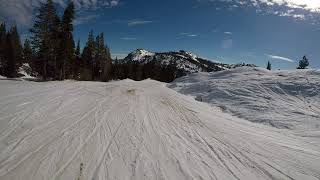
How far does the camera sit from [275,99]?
24.2 metres

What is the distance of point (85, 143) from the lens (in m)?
9.52

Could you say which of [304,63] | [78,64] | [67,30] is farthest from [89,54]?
[304,63]

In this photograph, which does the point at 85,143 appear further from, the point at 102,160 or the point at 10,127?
the point at 10,127

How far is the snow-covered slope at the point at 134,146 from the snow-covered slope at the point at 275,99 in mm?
3228

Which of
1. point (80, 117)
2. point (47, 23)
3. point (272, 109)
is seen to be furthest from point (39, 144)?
point (47, 23)

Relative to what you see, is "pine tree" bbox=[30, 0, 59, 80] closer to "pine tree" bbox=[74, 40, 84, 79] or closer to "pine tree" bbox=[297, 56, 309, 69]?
"pine tree" bbox=[74, 40, 84, 79]

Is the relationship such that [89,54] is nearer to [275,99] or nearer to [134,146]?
[275,99]

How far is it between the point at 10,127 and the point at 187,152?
6315 mm

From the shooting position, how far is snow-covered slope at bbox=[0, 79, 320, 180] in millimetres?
7746

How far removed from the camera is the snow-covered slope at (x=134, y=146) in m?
7.75

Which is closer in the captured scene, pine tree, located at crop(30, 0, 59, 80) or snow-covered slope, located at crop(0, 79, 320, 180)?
snow-covered slope, located at crop(0, 79, 320, 180)

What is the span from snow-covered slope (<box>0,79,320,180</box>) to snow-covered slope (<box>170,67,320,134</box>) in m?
3.23

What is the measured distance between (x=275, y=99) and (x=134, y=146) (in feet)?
58.8

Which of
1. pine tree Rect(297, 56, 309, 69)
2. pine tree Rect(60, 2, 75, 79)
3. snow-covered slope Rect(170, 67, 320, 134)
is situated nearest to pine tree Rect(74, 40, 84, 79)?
pine tree Rect(60, 2, 75, 79)
